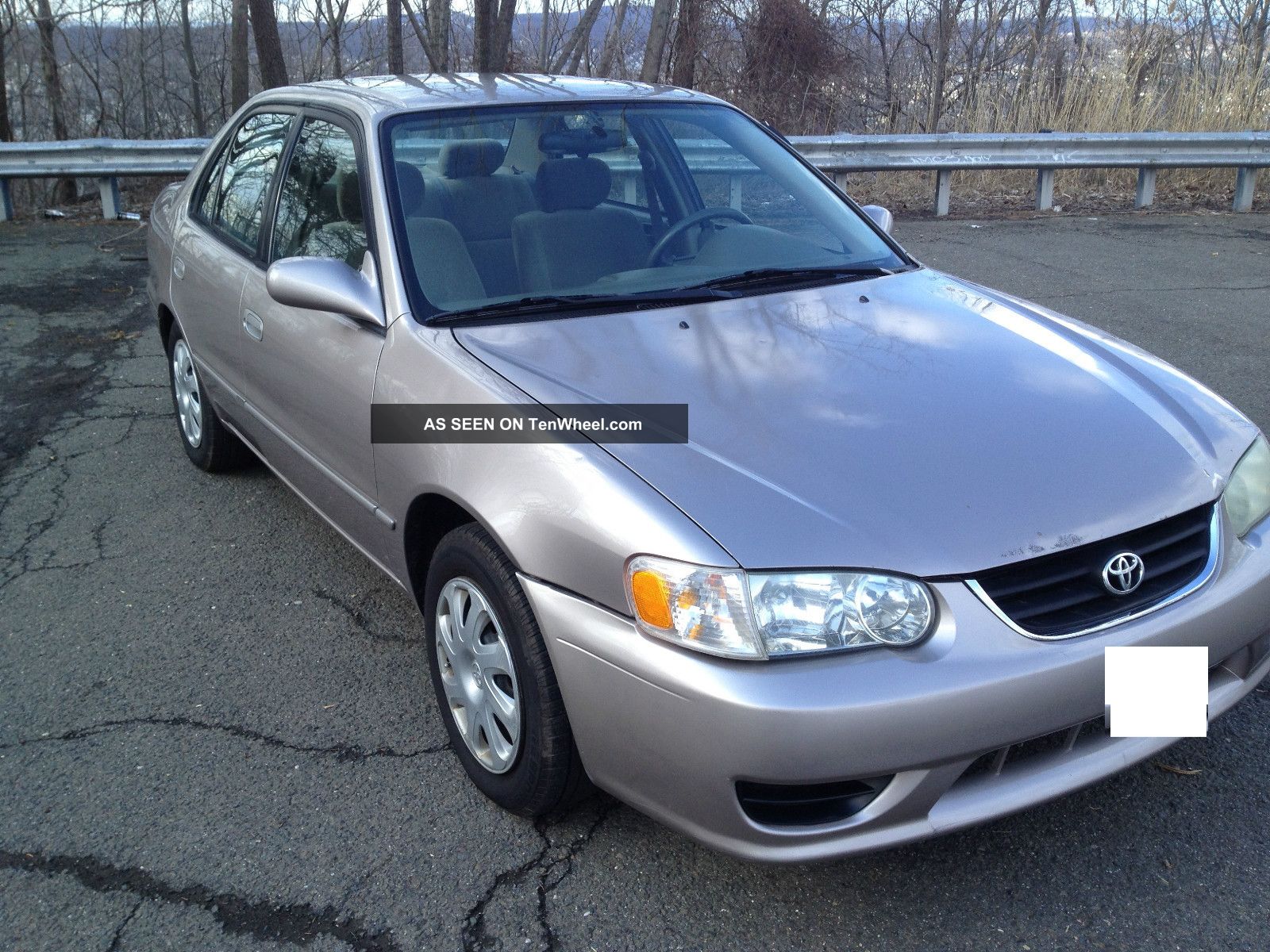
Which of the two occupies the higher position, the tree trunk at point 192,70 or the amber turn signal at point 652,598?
the tree trunk at point 192,70

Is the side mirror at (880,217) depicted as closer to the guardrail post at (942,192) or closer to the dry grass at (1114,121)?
the guardrail post at (942,192)

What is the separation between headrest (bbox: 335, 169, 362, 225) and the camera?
10.3 ft

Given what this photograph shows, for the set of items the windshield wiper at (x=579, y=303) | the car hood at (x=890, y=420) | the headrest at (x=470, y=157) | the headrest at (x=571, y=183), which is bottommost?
the car hood at (x=890, y=420)

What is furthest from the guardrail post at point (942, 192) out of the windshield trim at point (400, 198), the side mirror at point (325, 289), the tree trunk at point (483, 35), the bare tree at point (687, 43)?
the side mirror at point (325, 289)

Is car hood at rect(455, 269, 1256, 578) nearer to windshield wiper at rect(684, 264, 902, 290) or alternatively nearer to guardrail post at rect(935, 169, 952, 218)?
windshield wiper at rect(684, 264, 902, 290)

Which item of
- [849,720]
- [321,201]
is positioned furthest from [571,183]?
[849,720]

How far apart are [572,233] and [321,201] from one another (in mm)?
841

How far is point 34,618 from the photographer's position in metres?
3.47

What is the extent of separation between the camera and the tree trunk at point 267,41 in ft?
40.9

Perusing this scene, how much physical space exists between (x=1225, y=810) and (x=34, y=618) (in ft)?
11.1

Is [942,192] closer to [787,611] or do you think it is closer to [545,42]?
[787,611]

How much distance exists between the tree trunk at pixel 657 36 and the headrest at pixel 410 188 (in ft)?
35.0

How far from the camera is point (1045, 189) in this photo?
33.7 feet

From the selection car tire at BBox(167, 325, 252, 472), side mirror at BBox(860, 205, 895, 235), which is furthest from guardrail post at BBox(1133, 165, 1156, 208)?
car tire at BBox(167, 325, 252, 472)
